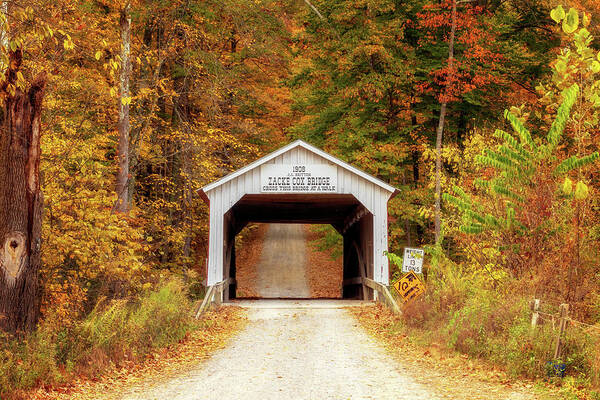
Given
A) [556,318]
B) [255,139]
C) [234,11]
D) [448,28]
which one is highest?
[448,28]

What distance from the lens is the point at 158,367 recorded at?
30.2ft

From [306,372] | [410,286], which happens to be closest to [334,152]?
[410,286]

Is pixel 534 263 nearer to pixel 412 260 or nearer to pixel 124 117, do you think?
pixel 412 260

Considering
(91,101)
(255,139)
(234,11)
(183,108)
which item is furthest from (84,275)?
(255,139)

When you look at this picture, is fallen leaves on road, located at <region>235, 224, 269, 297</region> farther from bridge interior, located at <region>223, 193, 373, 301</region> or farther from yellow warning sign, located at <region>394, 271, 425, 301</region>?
yellow warning sign, located at <region>394, 271, 425, 301</region>

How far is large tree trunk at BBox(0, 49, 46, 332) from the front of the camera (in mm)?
8234

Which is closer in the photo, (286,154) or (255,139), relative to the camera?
(286,154)

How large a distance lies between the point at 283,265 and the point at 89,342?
83.4 feet

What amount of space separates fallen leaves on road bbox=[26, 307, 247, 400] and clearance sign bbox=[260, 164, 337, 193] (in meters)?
5.03

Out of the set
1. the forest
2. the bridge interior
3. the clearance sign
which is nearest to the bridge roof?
the clearance sign

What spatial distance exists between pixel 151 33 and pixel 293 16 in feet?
21.5

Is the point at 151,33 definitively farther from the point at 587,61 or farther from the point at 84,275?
the point at 587,61

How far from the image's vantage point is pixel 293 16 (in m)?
25.2

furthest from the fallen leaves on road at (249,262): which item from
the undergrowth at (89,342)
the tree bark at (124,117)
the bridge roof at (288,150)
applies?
the undergrowth at (89,342)
